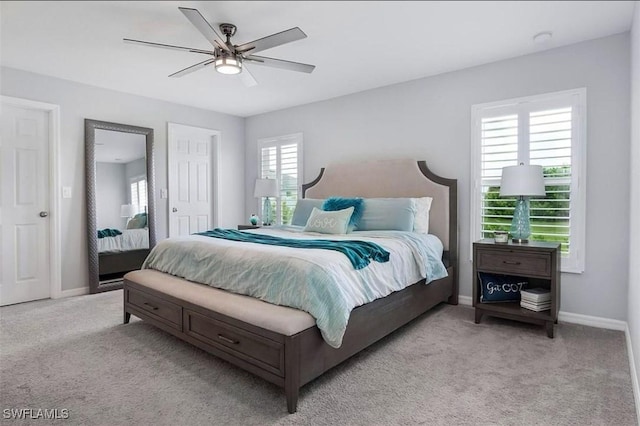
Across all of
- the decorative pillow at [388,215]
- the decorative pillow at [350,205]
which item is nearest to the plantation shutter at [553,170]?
the decorative pillow at [388,215]

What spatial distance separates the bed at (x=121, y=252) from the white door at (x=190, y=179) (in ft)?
1.48

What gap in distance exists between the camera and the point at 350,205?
12.8ft

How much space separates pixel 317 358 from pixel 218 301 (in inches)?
29.7

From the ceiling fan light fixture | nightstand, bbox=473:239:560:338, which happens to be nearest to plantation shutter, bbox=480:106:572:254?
nightstand, bbox=473:239:560:338

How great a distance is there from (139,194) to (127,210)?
261mm

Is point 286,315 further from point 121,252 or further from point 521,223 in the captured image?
point 121,252

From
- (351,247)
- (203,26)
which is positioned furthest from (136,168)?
(351,247)

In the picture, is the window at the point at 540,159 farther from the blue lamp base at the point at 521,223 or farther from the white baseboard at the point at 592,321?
the white baseboard at the point at 592,321

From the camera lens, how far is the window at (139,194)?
4719 mm

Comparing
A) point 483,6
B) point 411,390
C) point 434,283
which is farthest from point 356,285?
point 483,6

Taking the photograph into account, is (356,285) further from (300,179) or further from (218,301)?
(300,179)

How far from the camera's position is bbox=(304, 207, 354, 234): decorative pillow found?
3.59 meters

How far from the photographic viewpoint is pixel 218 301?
2.35 metres

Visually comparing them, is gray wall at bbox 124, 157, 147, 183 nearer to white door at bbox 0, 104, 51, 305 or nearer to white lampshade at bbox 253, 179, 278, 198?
white door at bbox 0, 104, 51, 305
